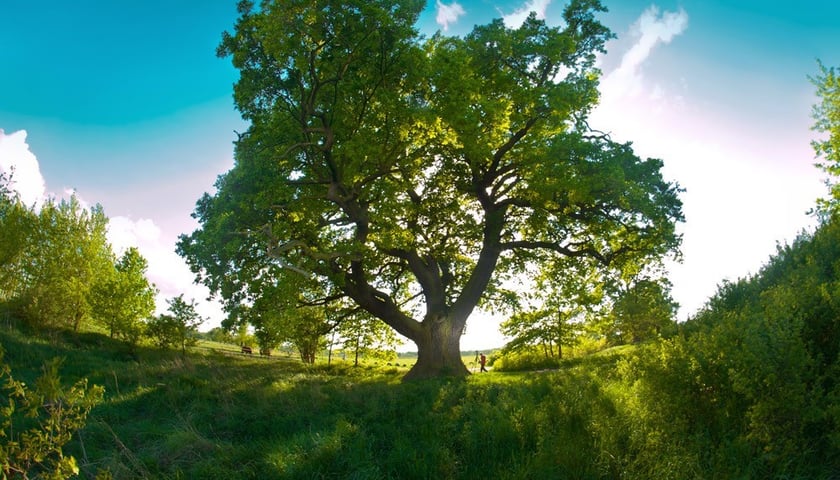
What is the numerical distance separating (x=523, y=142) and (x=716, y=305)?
12631mm

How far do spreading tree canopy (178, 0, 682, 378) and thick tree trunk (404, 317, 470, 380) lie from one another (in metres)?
0.07

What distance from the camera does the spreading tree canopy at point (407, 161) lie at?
15102 mm

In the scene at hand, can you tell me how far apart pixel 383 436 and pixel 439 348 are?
44.3 feet

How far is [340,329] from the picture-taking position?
26.0m

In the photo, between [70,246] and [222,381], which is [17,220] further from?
[222,381]

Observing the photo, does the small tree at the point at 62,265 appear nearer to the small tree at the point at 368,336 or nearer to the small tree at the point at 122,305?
the small tree at the point at 122,305

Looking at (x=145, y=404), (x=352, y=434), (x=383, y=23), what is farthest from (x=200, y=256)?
(x=352, y=434)

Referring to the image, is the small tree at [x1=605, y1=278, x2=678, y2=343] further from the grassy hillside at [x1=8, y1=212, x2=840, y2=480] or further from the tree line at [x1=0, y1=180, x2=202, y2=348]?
the tree line at [x1=0, y1=180, x2=202, y2=348]

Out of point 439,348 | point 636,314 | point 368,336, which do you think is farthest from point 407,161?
point 636,314

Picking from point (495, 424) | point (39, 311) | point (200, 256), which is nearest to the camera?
point (495, 424)

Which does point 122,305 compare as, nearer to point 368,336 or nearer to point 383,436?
point 368,336

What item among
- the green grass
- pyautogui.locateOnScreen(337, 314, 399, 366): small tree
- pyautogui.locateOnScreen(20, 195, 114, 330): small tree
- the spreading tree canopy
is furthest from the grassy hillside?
pyautogui.locateOnScreen(20, 195, 114, 330): small tree

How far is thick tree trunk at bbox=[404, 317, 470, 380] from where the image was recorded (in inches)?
800

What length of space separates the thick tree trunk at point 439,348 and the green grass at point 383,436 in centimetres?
863
